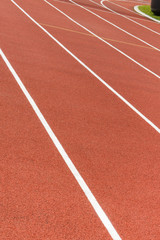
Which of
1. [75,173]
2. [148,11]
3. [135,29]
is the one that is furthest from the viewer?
[148,11]

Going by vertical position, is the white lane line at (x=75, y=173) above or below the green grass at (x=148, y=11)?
above

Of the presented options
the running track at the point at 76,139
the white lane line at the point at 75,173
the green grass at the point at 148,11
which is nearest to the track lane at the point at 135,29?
the green grass at the point at 148,11

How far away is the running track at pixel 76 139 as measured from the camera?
3885 millimetres

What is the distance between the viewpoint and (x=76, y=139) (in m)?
5.54

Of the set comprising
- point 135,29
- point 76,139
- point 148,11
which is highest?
point 76,139

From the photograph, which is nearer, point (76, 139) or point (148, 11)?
point (76, 139)

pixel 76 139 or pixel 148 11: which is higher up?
pixel 76 139

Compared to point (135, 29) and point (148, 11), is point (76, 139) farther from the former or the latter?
point (148, 11)

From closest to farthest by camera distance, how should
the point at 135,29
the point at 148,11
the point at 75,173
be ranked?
1. the point at 75,173
2. the point at 135,29
3. the point at 148,11

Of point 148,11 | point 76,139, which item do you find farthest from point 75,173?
point 148,11

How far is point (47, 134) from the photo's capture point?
5.52 meters

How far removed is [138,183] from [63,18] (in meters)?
10.5

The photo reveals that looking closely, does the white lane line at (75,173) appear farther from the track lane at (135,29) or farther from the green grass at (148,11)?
the green grass at (148,11)

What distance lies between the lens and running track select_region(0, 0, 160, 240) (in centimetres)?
388
